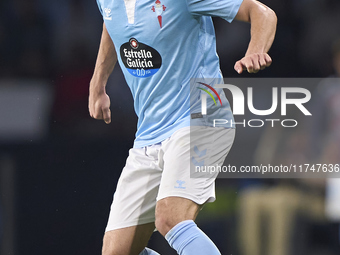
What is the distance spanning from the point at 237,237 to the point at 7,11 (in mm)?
1881

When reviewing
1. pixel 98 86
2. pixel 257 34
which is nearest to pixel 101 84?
pixel 98 86

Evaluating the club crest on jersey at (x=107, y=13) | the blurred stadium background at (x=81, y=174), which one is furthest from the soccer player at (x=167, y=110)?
the blurred stadium background at (x=81, y=174)

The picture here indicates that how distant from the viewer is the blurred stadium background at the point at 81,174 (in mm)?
3271

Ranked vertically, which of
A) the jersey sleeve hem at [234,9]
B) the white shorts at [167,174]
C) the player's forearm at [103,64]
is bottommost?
the white shorts at [167,174]

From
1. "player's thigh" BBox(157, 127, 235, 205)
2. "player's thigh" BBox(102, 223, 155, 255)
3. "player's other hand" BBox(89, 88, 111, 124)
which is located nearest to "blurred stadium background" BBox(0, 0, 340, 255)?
"player's other hand" BBox(89, 88, 111, 124)

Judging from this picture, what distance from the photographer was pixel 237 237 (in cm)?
326

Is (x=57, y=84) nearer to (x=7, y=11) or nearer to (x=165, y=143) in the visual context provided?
(x=7, y=11)

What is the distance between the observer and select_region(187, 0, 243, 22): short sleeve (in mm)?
2070

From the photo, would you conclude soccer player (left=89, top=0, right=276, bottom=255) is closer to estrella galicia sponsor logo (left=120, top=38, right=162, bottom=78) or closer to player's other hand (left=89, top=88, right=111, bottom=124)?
estrella galicia sponsor logo (left=120, top=38, right=162, bottom=78)

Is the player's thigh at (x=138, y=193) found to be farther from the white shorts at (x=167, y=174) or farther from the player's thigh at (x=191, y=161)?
the player's thigh at (x=191, y=161)

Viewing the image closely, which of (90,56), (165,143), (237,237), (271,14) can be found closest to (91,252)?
(237,237)

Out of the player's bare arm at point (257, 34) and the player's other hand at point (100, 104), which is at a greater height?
the player's bare arm at point (257, 34)

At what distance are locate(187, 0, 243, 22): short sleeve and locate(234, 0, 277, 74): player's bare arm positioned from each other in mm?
22

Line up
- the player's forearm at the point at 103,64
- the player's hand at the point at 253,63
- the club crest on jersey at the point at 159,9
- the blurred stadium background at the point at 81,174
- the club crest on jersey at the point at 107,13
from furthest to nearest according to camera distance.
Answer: the blurred stadium background at the point at 81,174, the player's forearm at the point at 103,64, the club crest on jersey at the point at 107,13, the club crest on jersey at the point at 159,9, the player's hand at the point at 253,63
